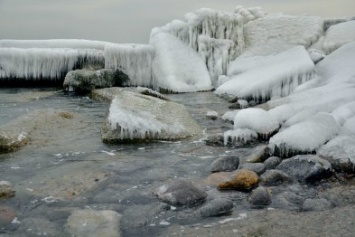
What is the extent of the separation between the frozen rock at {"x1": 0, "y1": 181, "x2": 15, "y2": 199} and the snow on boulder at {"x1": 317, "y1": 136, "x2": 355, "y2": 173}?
377 centimetres

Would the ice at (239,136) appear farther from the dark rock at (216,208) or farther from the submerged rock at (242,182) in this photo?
the dark rock at (216,208)

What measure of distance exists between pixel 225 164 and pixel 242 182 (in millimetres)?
719

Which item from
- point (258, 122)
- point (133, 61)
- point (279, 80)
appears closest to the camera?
point (258, 122)

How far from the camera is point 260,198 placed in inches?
170

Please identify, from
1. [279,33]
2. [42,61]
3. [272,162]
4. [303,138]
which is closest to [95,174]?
[272,162]

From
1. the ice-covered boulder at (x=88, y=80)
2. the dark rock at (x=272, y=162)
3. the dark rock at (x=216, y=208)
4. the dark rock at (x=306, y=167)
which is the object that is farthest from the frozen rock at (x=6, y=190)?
the ice-covered boulder at (x=88, y=80)

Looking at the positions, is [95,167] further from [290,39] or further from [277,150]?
[290,39]

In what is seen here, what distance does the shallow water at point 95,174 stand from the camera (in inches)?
160

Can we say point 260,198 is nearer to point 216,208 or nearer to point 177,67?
point 216,208

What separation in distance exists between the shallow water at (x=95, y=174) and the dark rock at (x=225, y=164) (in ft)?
0.39

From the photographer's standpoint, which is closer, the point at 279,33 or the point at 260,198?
the point at 260,198

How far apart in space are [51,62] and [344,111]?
10257mm

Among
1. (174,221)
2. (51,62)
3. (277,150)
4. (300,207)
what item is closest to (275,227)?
(300,207)

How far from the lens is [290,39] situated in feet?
44.9
